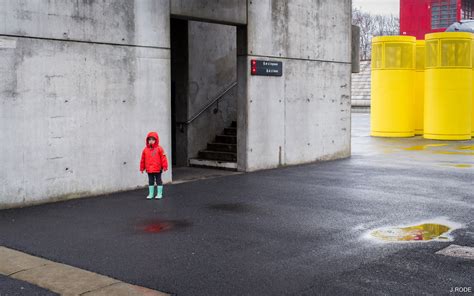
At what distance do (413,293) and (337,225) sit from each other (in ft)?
9.43

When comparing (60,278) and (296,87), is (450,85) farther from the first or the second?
(60,278)

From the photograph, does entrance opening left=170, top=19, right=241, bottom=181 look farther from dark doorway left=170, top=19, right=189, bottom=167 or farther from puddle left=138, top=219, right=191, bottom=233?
puddle left=138, top=219, right=191, bottom=233

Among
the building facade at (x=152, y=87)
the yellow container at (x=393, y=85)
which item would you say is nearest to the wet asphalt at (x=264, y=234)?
the building facade at (x=152, y=87)

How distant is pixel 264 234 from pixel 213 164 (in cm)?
707

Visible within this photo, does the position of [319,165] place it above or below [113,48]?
below

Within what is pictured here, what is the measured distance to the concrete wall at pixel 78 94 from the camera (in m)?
9.48

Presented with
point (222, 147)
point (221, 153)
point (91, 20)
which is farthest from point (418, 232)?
point (222, 147)

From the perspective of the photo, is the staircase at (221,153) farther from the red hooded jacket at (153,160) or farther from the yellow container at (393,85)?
the yellow container at (393,85)

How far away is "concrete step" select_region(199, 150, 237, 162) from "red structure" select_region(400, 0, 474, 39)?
4837 cm

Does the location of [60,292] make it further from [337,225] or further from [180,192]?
[180,192]

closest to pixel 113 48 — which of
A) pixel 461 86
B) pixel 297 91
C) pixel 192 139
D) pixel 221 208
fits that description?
pixel 221 208

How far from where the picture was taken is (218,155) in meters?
15.0

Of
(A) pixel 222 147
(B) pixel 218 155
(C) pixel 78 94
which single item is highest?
(C) pixel 78 94

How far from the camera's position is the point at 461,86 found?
22.0 m
